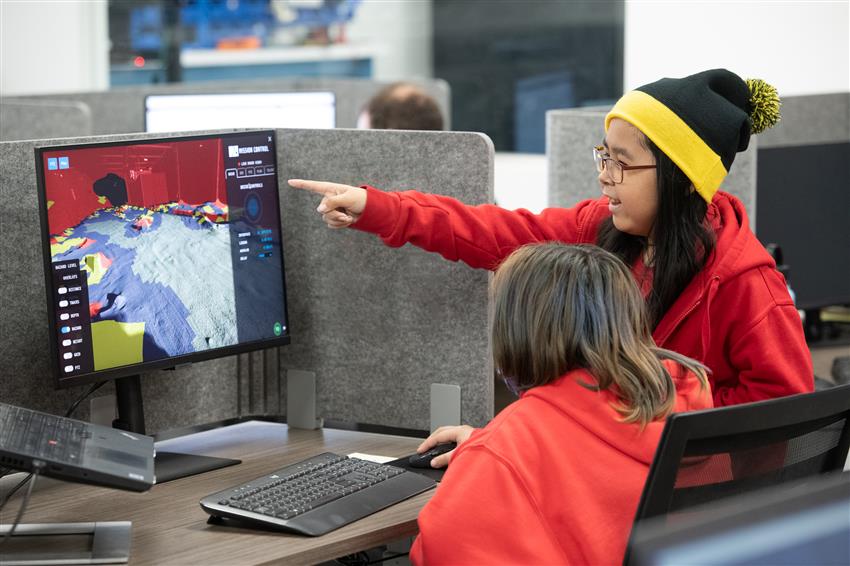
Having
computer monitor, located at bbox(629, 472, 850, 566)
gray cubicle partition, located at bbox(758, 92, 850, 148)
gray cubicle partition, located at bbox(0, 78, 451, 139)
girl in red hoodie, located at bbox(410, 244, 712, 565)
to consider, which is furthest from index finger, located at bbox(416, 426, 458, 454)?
gray cubicle partition, located at bbox(0, 78, 451, 139)

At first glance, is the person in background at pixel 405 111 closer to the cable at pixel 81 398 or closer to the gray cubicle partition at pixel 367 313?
the gray cubicle partition at pixel 367 313

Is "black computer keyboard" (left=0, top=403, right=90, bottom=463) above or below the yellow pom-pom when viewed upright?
below

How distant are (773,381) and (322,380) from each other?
0.66m

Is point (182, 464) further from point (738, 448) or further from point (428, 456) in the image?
point (738, 448)

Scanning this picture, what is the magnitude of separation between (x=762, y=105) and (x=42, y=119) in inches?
86.9

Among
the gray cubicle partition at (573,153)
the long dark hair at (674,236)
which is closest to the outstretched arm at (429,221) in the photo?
the long dark hair at (674,236)

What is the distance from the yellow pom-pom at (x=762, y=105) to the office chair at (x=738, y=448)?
0.50m

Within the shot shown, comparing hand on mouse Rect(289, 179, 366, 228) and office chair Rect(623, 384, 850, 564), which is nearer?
office chair Rect(623, 384, 850, 564)

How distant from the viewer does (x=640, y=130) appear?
1.45 meters

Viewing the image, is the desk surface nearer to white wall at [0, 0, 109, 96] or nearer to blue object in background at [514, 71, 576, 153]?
white wall at [0, 0, 109, 96]

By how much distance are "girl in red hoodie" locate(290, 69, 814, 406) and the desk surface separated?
33cm

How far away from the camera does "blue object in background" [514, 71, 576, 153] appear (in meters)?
4.93

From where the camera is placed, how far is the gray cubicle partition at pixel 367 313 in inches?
62.9

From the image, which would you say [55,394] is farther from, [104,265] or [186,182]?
[186,182]
